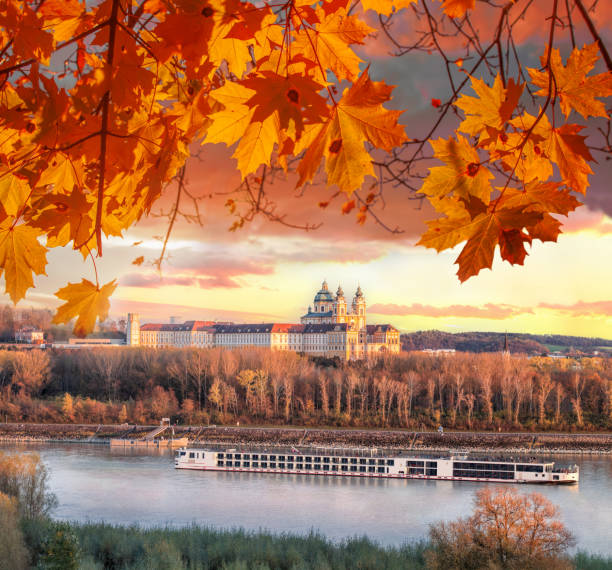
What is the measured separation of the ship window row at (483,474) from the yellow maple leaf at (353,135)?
1709 centimetres

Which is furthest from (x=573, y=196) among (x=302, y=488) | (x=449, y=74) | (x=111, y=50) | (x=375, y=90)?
(x=302, y=488)

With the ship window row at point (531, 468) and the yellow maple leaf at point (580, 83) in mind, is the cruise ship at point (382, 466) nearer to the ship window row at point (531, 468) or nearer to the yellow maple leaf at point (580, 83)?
the ship window row at point (531, 468)

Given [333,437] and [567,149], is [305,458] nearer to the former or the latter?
[333,437]

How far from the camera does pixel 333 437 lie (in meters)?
20.8

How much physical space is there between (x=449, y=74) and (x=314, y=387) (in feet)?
74.5

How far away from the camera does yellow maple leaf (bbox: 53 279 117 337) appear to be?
51 centimetres

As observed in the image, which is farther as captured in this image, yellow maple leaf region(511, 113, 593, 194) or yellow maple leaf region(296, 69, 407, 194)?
yellow maple leaf region(511, 113, 593, 194)

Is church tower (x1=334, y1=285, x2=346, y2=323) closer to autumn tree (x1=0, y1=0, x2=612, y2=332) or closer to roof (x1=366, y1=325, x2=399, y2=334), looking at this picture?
roof (x1=366, y1=325, x2=399, y2=334)

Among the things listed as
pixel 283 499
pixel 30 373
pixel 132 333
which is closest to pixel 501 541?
pixel 283 499

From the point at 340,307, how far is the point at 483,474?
882 inches

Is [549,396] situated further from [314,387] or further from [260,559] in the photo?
[260,559]

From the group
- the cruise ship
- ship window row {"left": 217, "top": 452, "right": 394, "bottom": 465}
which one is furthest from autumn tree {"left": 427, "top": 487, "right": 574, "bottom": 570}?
ship window row {"left": 217, "top": 452, "right": 394, "bottom": 465}

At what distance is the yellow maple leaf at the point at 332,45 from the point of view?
1.59ft

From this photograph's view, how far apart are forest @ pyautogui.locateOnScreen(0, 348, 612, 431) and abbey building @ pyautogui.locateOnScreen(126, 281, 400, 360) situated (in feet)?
34.8
